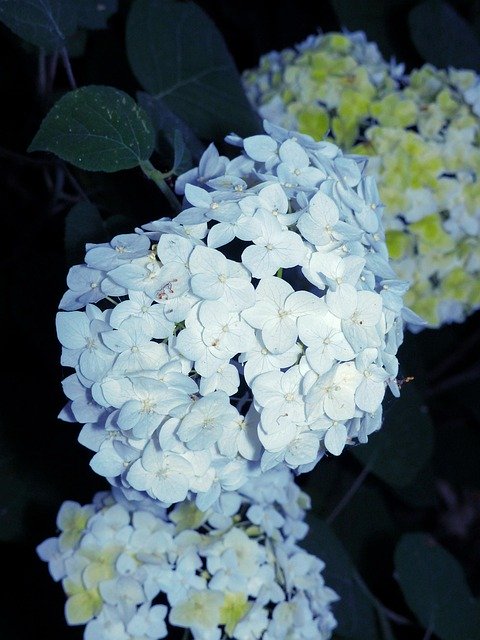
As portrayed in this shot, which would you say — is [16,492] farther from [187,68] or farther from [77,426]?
[187,68]

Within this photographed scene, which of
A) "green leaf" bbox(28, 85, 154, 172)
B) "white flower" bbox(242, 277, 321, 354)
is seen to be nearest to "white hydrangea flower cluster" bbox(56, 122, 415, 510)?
"white flower" bbox(242, 277, 321, 354)

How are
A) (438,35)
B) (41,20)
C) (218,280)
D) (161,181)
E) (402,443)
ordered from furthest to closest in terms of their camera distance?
(438,35)
(402,443)
(41,20)
(161,181)
(218,280)

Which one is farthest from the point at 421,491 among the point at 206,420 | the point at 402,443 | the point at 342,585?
the point at 206,420

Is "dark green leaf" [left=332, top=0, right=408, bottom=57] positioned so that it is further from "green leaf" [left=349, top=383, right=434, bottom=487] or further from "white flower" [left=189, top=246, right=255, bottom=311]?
"white flower" [left=189, top=246, right=255, bottom=311]

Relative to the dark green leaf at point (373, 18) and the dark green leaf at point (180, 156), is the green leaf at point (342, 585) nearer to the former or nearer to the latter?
the dark green leaf at point (180, 156)

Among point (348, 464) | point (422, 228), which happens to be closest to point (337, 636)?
point (348, 464)

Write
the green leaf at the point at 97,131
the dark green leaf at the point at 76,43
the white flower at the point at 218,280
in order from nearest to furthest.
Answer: the white flower at the point at 218,280
the green leaf at the point at 97,131
the dark green leaf at the point at 76,43

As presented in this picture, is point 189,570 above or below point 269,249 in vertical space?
below

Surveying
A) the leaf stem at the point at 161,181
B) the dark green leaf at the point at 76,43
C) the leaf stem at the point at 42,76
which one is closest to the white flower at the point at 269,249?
the leaf stem at the point at 161,181
